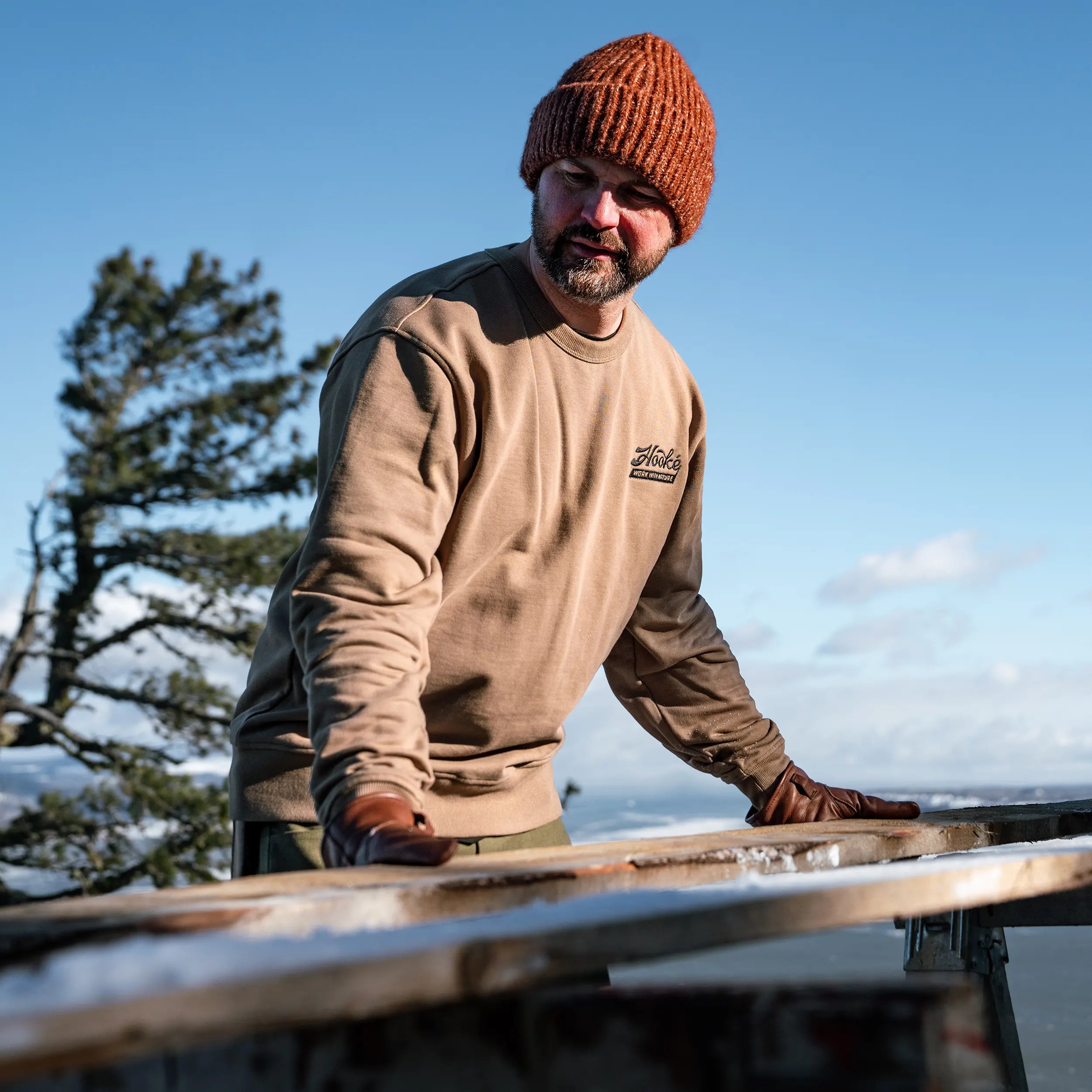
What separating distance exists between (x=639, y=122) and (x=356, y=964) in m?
1.60

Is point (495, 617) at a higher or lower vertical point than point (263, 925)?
higher

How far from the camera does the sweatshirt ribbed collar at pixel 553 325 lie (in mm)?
1848

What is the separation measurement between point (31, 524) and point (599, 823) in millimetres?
11544

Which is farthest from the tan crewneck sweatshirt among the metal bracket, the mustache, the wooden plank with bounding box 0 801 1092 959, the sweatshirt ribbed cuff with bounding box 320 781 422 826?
the metal bracket

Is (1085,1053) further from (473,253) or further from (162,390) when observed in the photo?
(162,390)

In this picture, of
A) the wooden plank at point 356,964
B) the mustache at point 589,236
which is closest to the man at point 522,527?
the mustache at point 589,236

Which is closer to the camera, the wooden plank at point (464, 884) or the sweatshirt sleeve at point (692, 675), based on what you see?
the wooden plank at point (464, 884)

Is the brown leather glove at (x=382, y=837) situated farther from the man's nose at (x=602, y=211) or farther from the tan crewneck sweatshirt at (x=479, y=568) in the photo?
the man's nose at (x=602, y=211)

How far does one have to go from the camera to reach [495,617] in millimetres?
1763

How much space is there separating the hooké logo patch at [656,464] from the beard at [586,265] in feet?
0.93

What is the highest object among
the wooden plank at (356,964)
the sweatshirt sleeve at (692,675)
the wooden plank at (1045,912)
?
the sweatshirt sleeve at (692,675)

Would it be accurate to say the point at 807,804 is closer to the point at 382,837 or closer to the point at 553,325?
the point at 553,325

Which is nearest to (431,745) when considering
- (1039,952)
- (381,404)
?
(381,404)

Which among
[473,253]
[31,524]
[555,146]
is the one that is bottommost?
[473,253]
